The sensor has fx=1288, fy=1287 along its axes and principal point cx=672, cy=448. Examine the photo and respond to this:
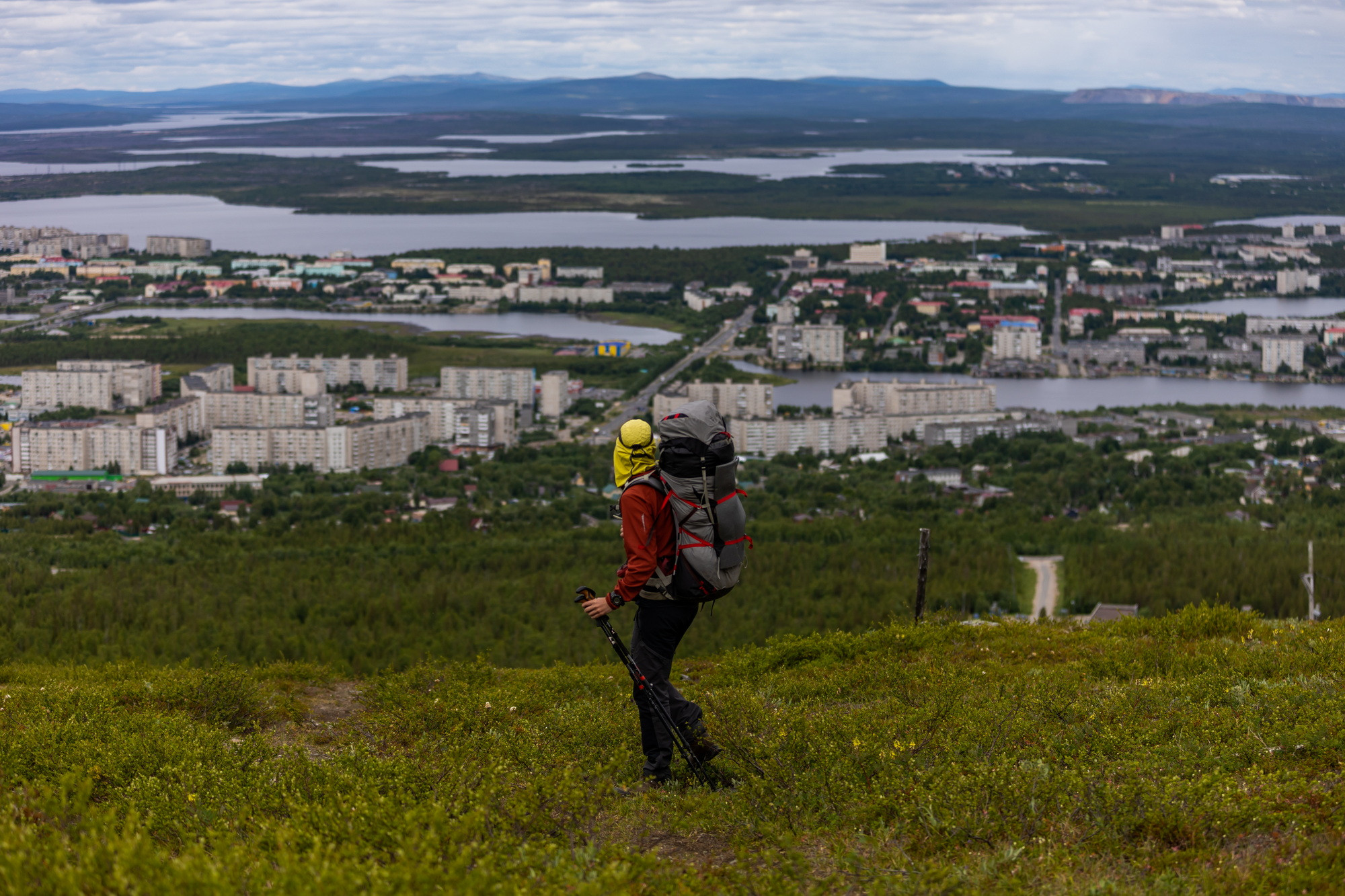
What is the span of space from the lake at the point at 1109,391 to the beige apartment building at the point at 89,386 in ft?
47.3

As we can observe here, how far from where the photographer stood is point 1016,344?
37.3 metres

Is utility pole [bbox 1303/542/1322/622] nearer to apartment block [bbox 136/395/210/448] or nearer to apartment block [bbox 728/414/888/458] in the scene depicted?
apartment block [bbox 728/414/888/458]

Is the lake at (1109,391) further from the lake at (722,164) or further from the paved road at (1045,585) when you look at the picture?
the lake at (722,164)

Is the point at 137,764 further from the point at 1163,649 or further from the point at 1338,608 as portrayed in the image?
the point at 1338,608

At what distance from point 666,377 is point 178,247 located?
3399 cm

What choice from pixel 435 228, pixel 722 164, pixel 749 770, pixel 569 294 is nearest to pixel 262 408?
pixel 569 294

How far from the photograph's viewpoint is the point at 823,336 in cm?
3722

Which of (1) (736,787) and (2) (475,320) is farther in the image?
(2) (475,320)

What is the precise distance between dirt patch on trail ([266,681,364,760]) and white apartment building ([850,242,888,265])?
5163 cm

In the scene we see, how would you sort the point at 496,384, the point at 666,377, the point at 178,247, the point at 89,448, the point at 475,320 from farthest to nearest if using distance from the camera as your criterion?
the point at 178,247 → the point at 475,320 → the point at 666,377 → the point at 496,384 → the point at 89,448

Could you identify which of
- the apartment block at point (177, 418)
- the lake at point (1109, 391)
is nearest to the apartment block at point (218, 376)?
the apartment block at point (177, 418)

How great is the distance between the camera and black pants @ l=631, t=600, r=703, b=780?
287 cm

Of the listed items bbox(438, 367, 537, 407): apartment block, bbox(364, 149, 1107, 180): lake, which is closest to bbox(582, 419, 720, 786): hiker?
bbox(438, 367, 537, 407): apartment block

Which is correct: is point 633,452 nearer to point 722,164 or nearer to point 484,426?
point 484,426
